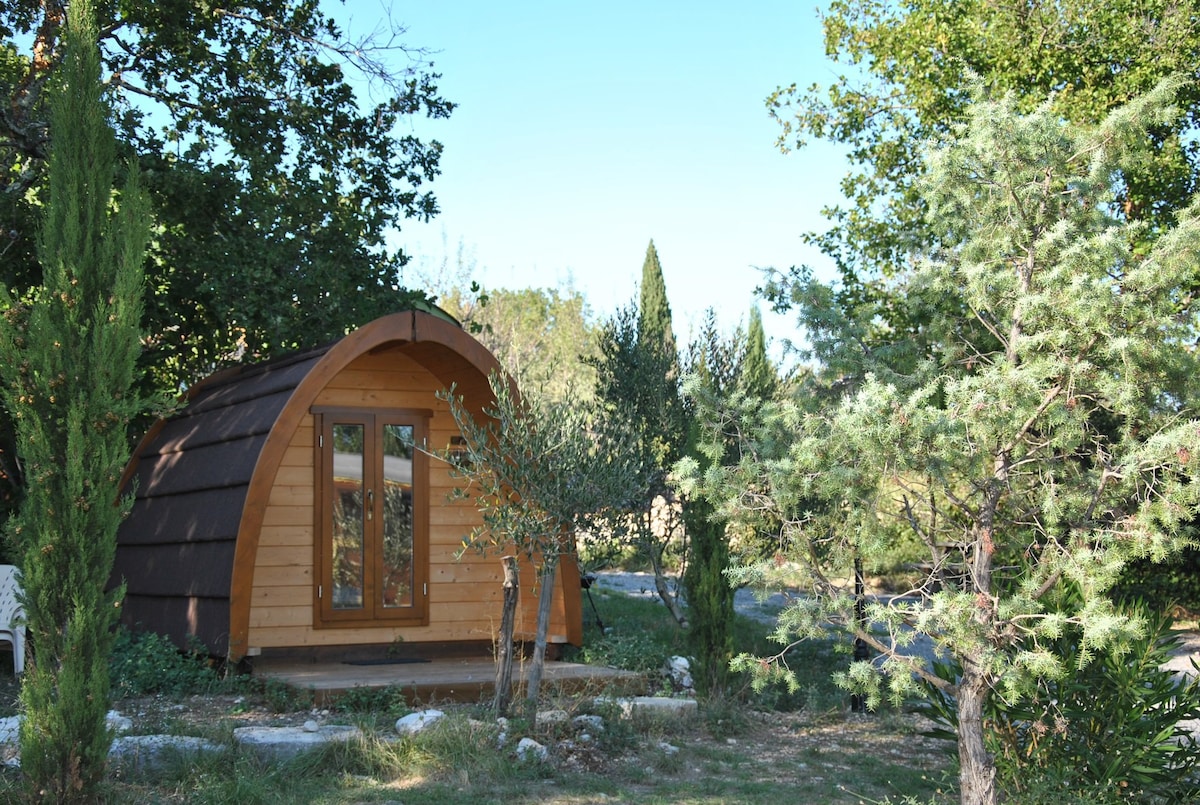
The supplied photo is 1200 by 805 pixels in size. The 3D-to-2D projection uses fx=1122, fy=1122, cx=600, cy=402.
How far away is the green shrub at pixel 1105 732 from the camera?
17.7 feet

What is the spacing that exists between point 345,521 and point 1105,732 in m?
6.19

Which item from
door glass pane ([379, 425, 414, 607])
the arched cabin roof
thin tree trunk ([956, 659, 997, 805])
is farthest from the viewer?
door glass pane ([379, 425, 414, 607])

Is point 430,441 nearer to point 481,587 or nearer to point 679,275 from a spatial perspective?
point 481,587

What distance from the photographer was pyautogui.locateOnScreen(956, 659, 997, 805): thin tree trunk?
514cm

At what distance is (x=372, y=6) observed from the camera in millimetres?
12062

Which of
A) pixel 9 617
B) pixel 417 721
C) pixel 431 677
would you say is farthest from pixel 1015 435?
pixel 9 617

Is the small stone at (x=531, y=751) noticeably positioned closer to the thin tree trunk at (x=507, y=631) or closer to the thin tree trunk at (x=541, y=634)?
the thin tree trunk at (x=541, y=634)

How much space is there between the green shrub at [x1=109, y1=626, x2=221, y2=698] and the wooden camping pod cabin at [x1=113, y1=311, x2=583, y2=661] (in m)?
0.21

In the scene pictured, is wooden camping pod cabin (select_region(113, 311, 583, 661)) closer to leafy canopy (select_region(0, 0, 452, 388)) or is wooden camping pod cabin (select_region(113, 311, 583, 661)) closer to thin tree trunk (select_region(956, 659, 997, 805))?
leafy canopy (select_region(0, 0, 452, 388))

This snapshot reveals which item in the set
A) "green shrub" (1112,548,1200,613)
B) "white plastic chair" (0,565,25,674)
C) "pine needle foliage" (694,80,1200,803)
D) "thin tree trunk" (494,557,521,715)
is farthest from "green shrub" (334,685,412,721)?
"green shrub" (1112,548,1200,613)

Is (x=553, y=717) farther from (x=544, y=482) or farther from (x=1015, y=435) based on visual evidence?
(x=1015, y=435)

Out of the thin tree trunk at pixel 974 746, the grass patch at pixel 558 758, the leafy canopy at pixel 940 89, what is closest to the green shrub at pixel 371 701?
the grass patch at pixel 558 758

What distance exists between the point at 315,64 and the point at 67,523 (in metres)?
8.52

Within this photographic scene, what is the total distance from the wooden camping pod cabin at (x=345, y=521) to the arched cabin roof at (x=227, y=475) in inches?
0.8
